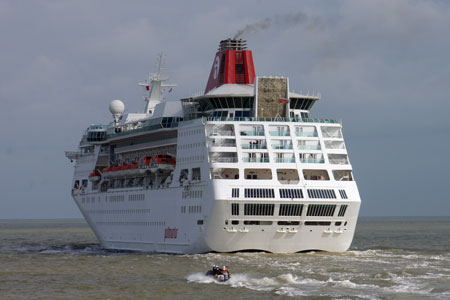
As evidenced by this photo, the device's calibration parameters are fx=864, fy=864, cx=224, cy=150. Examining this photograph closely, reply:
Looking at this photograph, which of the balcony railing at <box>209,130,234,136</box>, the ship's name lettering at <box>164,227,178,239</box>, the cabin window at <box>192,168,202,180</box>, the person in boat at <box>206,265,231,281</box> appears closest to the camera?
the person in boat at <box>206,265,231,281</box>

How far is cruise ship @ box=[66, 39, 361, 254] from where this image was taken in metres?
52.4

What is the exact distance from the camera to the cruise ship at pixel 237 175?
52375 millimetres

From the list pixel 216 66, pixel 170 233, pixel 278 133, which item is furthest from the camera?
pixel 216 66

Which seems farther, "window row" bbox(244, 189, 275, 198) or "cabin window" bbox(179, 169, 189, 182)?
"cabin window" bbox(179, 169, 189, 182)

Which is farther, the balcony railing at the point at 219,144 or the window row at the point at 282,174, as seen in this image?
the balcony railing at the point at 219,144

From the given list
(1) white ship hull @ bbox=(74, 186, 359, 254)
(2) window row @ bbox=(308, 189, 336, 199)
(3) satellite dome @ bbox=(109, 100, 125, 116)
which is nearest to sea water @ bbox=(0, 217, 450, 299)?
(1) white ship hull @ bbox=(74, 186, 359, 254)

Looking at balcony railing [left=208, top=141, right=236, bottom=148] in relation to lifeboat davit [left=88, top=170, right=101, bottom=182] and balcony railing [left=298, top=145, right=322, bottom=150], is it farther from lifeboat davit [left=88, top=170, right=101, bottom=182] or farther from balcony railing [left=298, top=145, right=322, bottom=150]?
lifeboat davit [left=88, top=170, right=101, bottom=182]

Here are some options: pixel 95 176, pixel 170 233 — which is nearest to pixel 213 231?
pixel 170 233

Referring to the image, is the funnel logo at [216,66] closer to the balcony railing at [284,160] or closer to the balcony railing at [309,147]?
the balcony railing at [309,147]

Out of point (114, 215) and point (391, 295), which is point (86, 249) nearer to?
point (114, 215)

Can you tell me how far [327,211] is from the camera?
2092 inches

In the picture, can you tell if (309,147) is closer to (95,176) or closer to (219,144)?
(219,144)

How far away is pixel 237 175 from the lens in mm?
54531

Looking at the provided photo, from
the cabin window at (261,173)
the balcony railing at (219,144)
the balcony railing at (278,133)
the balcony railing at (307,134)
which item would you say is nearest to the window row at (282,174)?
the cabin window at (261,173)
